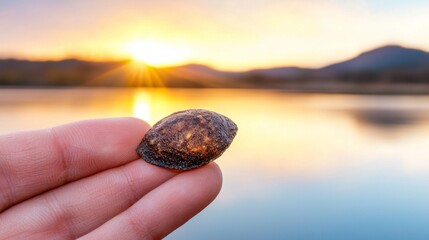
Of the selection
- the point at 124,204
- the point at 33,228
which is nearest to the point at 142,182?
the point at 124,204

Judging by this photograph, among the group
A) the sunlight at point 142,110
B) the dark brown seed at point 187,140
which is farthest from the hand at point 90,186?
the sunlight at point 142,110

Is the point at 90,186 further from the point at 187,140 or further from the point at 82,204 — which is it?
the point at 187,140

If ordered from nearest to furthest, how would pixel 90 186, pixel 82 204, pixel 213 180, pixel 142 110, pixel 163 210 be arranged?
pixel 163 210 → pixel 213 180 → pixel 82 204 → pixel 90 186 → pixel 142 110

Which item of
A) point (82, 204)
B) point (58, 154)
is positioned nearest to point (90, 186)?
point (82, 204)

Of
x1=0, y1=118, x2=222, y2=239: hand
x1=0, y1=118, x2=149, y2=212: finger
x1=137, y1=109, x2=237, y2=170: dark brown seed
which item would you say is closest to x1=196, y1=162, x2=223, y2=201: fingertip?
x1=0, y1=118, x2=222, y2=239: hand

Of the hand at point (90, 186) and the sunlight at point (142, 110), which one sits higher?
the hand at point (90, 186)

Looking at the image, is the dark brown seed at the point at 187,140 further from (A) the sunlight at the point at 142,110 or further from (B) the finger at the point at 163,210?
(A) the sunlight at the point at 142,110

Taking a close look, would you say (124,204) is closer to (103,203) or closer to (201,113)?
(103,203)
